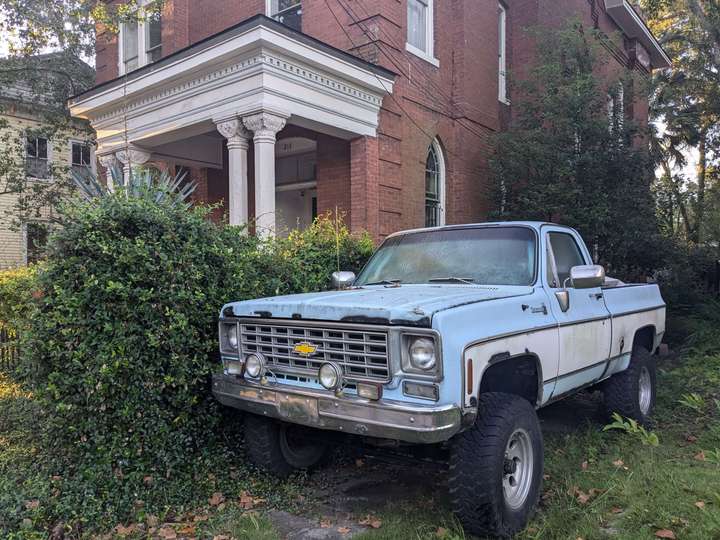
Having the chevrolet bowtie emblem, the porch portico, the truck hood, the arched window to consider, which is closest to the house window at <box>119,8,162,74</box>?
the porch portico

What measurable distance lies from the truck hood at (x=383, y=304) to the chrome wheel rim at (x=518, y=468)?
A: 0.91 meters

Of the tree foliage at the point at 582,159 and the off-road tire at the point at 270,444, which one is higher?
the tree foliage at the point at 582,159

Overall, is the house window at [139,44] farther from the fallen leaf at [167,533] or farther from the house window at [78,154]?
the fallen leaf at [167,533]

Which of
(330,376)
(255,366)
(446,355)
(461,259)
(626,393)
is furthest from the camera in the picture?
(626,393)

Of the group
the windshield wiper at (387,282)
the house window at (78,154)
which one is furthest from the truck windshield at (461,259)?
the house window at (78,154)

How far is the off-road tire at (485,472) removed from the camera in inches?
132

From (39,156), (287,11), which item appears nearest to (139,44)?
(287,11)

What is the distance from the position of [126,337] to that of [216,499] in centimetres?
131

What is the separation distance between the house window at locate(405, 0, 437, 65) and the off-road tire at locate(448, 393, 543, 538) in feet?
31.4

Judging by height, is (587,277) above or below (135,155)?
below

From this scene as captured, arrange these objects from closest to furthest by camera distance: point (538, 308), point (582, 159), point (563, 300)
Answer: point (538, 308), point (563, 300), point (582, 159)

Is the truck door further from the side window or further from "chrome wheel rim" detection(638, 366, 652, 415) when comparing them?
"chrome wheel rim" detection(638, 366, 652, 415)

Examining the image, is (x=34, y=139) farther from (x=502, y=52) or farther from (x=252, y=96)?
(x=502, y=52)

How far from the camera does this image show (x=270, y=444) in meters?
4.39
